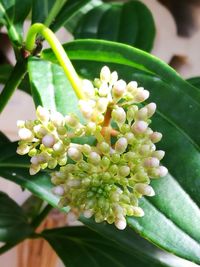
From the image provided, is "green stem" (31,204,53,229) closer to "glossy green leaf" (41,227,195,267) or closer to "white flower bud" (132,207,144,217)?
"glossy green leaf" (41,227,195,267)

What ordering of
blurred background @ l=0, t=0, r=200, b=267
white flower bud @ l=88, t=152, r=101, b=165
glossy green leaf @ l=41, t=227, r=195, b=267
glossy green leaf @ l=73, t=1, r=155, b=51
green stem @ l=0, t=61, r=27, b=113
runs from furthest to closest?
blurred background @ l=0, t=0, r=200, b=267 → glossy green leaf @ l=73, t=1, r=155, b=51 → glossy green leaf @ l=41, t=227, r=195, b=267 → green stem @ l=0, t=61, r=27, b=113 → white flower bud @ l=88, t=152, r=101, b=165

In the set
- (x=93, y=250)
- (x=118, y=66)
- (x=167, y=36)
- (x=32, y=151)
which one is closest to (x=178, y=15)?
(x=167, y=36)

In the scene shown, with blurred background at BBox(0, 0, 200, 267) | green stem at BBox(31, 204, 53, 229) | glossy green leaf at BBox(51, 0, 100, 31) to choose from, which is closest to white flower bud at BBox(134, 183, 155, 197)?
glossy green leaf at BBox(51, 0, 100, 31)

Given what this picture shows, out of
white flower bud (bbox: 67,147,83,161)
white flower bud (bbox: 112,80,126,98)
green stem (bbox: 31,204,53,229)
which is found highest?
white flower bud (bbox: 112,80,126,98)

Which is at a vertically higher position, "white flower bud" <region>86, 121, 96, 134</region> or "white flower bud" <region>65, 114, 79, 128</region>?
"white flower bud" <region>86, 121, 96, 134</region>

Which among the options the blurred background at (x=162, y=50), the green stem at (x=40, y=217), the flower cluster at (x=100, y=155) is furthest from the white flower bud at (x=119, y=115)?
the blurred background at (x=162, y=50)

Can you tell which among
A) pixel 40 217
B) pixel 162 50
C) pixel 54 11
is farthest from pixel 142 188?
pixel 162 50

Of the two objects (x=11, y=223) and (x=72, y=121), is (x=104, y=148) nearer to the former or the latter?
(x=72, y=121)

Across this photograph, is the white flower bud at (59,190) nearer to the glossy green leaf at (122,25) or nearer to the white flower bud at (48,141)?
the white flower bud at (48,141)

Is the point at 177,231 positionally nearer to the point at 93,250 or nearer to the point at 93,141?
the point at 93,141
